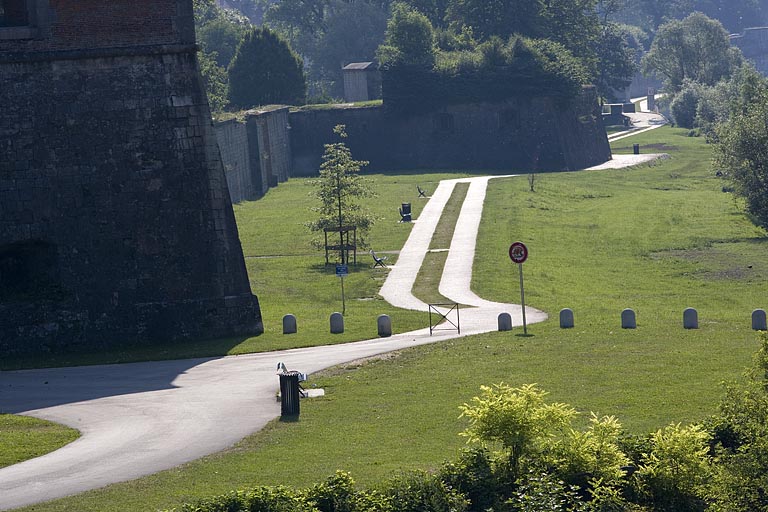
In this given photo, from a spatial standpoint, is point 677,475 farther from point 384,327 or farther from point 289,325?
point 289,325

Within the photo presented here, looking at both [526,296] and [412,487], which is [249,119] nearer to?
[526,296]

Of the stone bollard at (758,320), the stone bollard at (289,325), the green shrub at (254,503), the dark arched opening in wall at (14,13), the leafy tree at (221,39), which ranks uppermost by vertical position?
the leafy tree at (221,39)

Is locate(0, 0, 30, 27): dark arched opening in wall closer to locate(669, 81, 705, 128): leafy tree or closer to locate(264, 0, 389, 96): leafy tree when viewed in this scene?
locate(669, 81, 705, 128): leafy tree

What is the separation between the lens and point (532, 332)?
34.1m

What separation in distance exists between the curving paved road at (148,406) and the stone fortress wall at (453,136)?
55165 millimetres

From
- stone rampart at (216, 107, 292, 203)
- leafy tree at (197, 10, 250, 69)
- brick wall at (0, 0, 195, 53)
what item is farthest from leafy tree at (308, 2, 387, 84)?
brick wall at (0, 0, 195, 53)

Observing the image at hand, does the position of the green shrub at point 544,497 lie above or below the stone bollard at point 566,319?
above

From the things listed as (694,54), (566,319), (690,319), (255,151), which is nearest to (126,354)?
(566,319)

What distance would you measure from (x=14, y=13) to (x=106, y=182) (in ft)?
16.0

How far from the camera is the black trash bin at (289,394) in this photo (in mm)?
24359

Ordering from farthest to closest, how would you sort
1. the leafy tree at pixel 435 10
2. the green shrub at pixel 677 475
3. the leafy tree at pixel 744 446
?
the leafy tree at pixel 435 10, the green shrub at pixel 677 475, the leafy tree at pixel 744 446

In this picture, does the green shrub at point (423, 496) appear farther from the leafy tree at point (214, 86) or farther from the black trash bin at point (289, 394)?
the leafy tree at point (214, 86)

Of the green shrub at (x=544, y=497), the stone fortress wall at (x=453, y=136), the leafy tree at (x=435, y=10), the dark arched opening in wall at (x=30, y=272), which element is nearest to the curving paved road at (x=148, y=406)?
the dark arched opening in wall at (x=30, y=272)

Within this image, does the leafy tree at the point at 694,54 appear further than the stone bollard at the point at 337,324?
Yes
